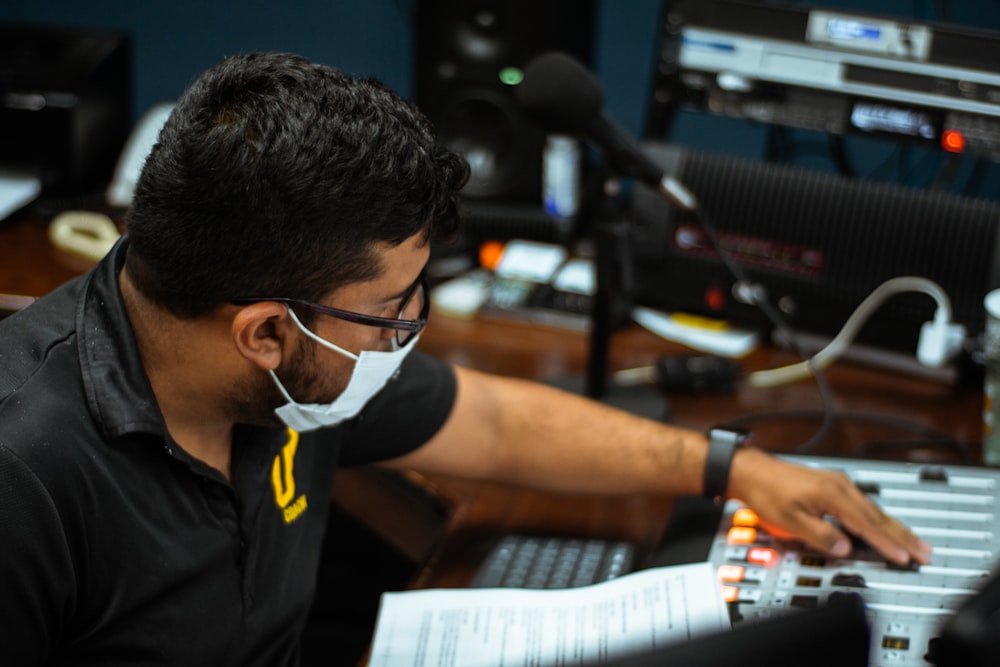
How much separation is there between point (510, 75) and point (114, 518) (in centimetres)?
123

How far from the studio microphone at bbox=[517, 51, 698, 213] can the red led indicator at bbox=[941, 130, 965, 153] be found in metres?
0.45

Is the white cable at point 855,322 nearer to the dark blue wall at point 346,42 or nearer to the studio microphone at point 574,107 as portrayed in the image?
the studio microphone at point 574,107

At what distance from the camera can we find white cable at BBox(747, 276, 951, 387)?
154cm

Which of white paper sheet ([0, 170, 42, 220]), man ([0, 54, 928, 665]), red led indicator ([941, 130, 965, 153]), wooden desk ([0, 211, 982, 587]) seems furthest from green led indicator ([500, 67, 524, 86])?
man ([0, 54, 928, 665])

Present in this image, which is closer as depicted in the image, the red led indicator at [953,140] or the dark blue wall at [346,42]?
the red led indicator at [953,140]

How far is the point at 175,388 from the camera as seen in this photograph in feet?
3.29

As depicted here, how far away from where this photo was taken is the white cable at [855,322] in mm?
1536

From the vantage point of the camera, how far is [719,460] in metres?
1.23

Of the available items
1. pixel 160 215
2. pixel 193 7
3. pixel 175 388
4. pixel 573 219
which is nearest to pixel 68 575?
pixel 175 388

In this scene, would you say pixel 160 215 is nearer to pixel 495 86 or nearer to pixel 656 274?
pixel 656 274

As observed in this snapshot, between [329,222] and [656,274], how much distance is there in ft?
2.86

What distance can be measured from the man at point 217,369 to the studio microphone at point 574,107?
31 cm

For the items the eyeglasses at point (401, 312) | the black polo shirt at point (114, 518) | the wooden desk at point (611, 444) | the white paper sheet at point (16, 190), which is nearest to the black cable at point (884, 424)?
the wooden desk at point (611, 444)

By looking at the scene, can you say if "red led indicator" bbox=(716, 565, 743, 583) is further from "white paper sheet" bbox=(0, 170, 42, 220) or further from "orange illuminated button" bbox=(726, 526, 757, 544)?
"white paper sheet" bbox=(0, 170, 42, 220)
